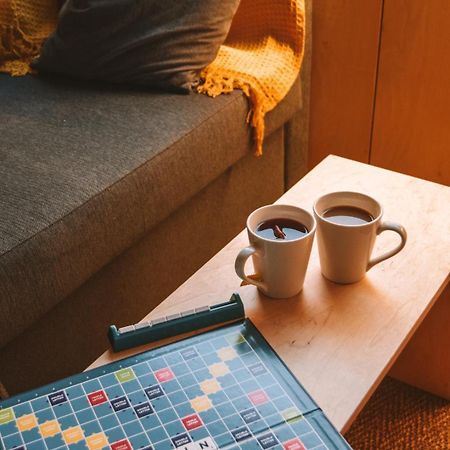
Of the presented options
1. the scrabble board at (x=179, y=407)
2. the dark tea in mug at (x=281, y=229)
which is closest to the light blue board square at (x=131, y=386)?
the scrabble board at (x=179, y=407)

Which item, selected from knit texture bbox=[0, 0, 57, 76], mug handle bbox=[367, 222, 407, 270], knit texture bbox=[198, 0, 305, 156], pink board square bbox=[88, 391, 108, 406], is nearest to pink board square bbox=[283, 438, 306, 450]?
pink board square bbox=[88, 391, 108, 406]

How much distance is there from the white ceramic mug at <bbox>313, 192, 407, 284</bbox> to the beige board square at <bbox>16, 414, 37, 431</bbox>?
422 mm

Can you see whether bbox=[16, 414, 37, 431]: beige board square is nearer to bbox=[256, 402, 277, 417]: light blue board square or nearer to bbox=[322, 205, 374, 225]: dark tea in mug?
bbox=[256, 402, 277, 417]: light blue board square

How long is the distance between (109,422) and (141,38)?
3.05ft

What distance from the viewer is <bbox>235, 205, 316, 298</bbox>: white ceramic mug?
856 millimetres

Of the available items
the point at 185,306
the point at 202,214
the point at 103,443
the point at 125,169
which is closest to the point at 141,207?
the point at 125,169

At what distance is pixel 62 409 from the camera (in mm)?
744

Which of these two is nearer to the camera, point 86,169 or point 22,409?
point 22,409

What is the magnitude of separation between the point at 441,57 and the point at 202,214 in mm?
686

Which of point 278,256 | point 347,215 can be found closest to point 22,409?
point 278,256

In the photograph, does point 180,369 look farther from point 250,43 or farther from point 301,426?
point 250,43

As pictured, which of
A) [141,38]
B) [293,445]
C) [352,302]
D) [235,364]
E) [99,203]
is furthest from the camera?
[141,38]

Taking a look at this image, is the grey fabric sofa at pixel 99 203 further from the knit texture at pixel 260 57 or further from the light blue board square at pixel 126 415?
the light blue board square at pixel 126 415

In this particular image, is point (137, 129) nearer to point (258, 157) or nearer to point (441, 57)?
point (258, 157)
